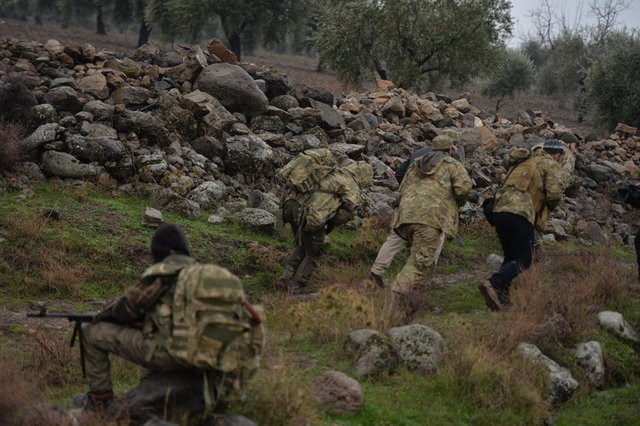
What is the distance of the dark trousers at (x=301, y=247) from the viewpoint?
838 cm

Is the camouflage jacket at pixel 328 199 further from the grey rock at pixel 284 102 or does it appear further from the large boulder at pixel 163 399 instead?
the grey rock at pixel 284 102

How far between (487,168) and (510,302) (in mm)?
7810

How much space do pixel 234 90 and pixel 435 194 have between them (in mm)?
6602

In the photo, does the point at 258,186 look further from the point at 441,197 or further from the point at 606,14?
the point at 606,14

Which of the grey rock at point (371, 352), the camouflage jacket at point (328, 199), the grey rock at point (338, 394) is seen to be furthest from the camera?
the camouflage jacket at point (328, 199)

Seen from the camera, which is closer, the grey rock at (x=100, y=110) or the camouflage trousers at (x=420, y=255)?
the camouflage trousers at (x=420, y=255)

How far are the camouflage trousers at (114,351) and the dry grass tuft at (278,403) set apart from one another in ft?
1.93

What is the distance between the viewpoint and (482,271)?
1048 cm

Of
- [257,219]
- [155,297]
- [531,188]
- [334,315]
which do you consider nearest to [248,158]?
[257,219]

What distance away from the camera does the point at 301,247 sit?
28.5ft

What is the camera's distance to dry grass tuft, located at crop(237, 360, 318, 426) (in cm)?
450

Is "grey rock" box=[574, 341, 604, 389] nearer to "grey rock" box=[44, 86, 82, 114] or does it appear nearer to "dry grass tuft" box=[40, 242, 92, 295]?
"dry grass tuft" box=[40, 242, 92, 295]

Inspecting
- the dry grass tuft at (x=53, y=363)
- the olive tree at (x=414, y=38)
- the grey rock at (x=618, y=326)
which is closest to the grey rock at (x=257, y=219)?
the dry grass tuft at (x=53, y=363)

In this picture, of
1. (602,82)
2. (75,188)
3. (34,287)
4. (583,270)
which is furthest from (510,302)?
(602,82)
